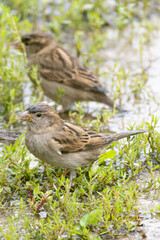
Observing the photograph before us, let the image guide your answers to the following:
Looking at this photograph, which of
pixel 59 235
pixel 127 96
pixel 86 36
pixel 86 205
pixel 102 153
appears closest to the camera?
pixel 59 235

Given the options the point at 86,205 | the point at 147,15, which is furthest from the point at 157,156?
the point at 147,15

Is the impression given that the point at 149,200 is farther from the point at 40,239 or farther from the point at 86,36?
the point at 86,36

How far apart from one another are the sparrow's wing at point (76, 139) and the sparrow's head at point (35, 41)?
278cm

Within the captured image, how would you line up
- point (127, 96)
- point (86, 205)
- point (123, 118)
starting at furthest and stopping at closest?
point (127, 96), point (123, 118), point (86, 205)

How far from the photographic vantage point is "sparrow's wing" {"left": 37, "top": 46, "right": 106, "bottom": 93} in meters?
6.49

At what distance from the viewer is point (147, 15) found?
9320 mm

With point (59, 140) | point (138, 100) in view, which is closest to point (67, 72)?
point (138, 100)

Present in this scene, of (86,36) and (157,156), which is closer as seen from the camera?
(157,156)

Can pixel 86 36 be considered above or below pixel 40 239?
above

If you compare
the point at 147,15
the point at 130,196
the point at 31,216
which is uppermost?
the point at 147,15

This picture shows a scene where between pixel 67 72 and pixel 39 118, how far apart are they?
229 centimetres

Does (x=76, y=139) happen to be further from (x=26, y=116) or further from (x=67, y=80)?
(x=67, y=80)

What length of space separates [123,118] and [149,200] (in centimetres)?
212

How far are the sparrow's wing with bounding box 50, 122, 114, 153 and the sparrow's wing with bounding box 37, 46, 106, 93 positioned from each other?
1871 millimetres
